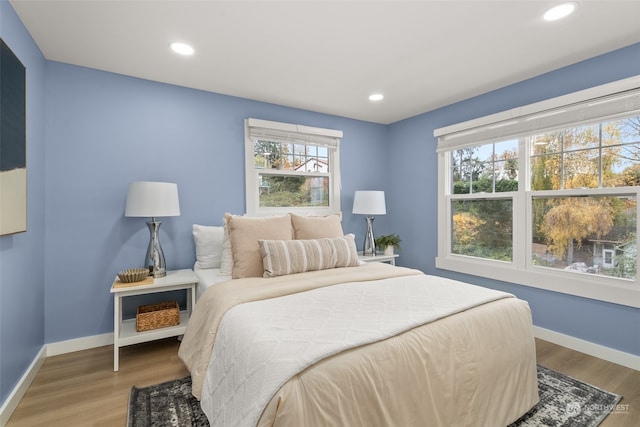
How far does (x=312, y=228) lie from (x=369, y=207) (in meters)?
1.23

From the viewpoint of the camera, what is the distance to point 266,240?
2482 mm

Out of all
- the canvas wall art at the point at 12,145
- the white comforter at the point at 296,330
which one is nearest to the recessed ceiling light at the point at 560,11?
the white comforter at the point at 296,330

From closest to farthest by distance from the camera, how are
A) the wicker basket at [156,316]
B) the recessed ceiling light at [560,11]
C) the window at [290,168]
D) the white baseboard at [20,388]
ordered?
the white baseboard at [20,388] < the recessed ceiling light at [560,11] < the wicker basket at [156,316] < the window at [290,168]

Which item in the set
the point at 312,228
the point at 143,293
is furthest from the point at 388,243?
the point at 143,293

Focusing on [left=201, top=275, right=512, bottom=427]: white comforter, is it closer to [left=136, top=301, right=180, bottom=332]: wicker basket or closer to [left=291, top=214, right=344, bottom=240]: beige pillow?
[left=291, top=214, right=344, bottom=240]: beige pillow

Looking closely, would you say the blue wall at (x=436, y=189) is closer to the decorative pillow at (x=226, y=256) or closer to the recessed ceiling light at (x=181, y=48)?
the decorative pillow at (x=226, y=256)

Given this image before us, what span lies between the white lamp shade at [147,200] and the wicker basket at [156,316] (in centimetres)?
79

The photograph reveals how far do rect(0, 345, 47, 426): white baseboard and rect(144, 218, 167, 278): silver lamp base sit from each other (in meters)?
0.93

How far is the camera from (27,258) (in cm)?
213

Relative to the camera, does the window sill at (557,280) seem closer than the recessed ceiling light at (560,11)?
No

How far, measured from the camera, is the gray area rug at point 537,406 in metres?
1.75

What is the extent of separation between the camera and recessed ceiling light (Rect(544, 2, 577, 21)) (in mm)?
1849

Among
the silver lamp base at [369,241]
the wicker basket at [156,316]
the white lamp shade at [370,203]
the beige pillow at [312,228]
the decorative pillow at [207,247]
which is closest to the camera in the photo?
the wicker basket at [156,316]

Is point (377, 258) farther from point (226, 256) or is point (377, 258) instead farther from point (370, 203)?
point (226, 256)
